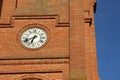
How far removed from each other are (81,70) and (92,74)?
3.14 ft

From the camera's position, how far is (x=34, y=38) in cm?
2412

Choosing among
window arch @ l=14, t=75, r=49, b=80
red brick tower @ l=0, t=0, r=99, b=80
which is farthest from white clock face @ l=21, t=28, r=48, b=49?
window arch @ l=14, t=75, r=49, b=80

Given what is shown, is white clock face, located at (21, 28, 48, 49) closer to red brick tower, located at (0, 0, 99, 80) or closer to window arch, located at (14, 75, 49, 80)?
red brick tower, located at (0, 0, 99, 80)

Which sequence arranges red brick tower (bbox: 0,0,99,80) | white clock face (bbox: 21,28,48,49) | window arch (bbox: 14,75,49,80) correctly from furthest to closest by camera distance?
white clock face (bbox: 21,28,48,49)
red brick tower (bbox: 0,0,99,80)
window arch (bbox: 14,75,49,80)

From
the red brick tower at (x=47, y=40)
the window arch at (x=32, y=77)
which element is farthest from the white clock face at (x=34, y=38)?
the window arch at (x=32, y=77)

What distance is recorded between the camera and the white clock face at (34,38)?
24.0 metres

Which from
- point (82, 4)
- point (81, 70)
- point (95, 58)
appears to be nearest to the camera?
point (81, 70)

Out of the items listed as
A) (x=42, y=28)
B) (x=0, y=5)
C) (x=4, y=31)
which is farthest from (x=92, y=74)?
(x=0, y=5)

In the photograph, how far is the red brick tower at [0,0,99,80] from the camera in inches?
899

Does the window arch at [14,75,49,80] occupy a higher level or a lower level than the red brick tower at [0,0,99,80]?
lower

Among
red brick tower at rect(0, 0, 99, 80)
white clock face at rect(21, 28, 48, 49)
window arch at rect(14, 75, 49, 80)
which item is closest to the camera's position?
window arch at rect(14, 75, 49, 80)

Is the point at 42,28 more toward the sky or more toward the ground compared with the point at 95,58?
more toward the sky

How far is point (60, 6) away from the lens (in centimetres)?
2595

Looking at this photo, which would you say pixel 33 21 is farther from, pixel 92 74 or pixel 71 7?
pixel 92 74
